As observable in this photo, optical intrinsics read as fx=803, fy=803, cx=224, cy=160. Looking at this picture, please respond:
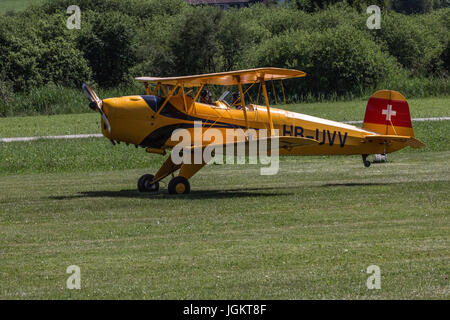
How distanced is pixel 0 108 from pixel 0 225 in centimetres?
3310

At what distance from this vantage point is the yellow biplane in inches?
650

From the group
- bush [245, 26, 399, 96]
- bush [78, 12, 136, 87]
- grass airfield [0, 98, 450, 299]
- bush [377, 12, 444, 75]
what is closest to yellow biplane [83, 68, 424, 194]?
grass airfield [0, 98, 450, 299]

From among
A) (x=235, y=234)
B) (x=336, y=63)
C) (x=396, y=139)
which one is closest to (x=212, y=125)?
(x=396, y=139)

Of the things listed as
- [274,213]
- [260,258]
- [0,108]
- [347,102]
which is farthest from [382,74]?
[260,258]

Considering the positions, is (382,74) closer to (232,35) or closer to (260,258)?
(232,35)

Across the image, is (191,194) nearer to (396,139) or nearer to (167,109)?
(167,109)

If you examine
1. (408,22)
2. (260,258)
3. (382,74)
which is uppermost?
(408,22)

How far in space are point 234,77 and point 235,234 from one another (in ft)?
19.2

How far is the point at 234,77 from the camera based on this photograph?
1711 centimetres

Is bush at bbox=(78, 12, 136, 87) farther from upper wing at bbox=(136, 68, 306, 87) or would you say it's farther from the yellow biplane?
upper wing at bbox=(136, 68, 306, 87)

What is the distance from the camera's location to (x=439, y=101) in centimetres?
4488

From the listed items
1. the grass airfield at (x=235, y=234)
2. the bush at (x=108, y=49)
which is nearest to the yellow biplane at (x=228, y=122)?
the grass airfield at (x=235, y=234)

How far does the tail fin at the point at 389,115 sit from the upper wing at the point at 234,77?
297 centimetres

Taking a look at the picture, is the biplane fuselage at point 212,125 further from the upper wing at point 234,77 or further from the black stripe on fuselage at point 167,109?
the upper wing at point 234,77
